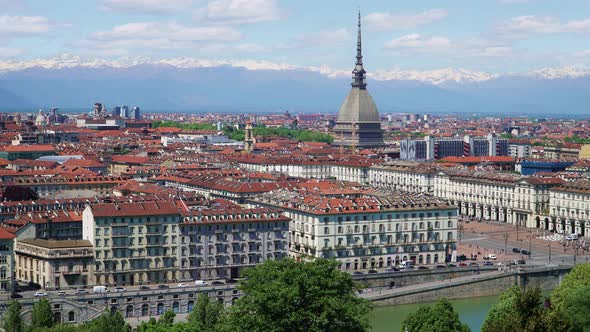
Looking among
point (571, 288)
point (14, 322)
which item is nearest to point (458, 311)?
point (571, 288)

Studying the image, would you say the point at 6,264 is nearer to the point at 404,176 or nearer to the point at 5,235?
the point at 5,235

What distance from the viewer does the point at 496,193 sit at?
301 ft

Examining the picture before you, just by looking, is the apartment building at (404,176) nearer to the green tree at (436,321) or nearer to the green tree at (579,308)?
the green tree at (579,308)

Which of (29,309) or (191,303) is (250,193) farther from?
(29,309)

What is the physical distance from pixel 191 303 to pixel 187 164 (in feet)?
165

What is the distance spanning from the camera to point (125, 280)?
56750 mm

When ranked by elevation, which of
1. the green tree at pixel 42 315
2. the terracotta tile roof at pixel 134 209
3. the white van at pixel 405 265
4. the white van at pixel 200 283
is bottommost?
the white van at pixel 405 265

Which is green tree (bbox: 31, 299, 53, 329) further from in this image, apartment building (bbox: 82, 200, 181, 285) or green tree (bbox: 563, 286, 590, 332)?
green tree (bbox: 563, 286, 590, 332)

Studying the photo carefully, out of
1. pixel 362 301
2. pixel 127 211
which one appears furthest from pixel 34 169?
pixel 362 301

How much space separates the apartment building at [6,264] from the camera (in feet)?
171

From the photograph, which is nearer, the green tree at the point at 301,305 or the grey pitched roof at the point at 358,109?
the green tree at the point at 301,305

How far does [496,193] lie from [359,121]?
55.4 m

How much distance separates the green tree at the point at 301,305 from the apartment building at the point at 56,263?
61.1 feet

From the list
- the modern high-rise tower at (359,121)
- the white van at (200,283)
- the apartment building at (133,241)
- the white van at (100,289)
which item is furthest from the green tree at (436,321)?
the modern high-rise tower at (359,121)
